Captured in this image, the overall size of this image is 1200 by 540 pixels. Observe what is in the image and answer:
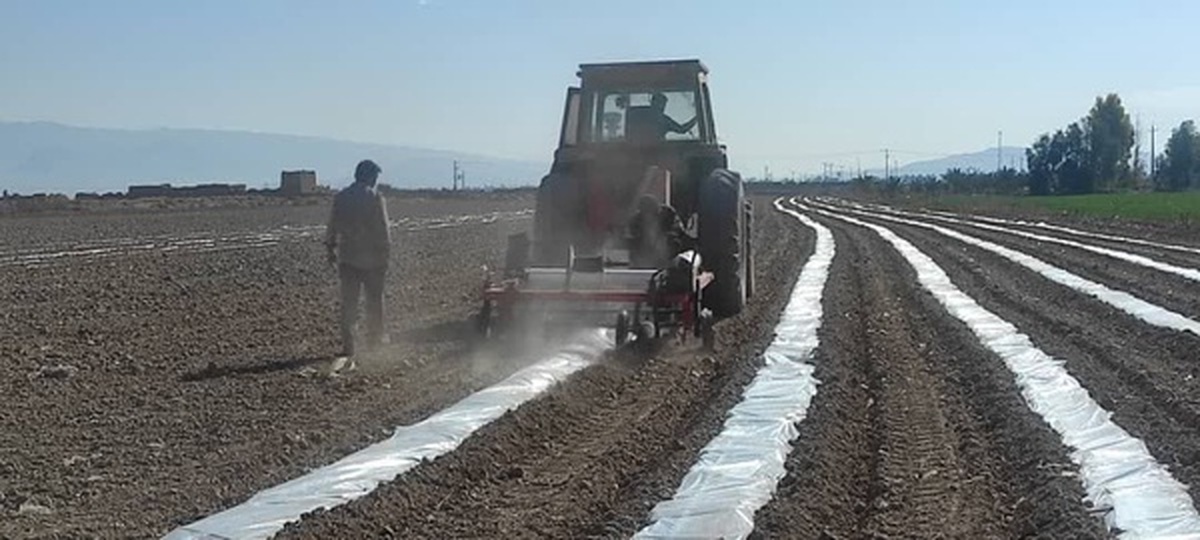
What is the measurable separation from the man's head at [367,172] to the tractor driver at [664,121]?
10.7 ft

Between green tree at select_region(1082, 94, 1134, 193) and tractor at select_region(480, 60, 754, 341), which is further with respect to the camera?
green tree at select_region(1082, 94, 1134, 193)

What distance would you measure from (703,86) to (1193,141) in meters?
98.8

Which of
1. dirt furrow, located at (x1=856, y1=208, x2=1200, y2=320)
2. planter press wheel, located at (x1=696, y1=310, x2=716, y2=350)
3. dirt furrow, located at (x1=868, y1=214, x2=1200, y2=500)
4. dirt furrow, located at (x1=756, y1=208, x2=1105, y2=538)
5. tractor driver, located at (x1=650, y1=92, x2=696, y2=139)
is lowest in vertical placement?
dirt furrow, located at (x1=756, y1=208, x2=1105, y2=538)

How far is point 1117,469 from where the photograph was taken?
23.0ft

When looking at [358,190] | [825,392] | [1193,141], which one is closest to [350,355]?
[358,190]

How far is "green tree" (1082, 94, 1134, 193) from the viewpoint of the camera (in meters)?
102

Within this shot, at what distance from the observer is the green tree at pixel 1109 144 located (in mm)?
101750

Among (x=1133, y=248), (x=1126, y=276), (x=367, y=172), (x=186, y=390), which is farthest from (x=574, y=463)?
(x=1133, y=248)

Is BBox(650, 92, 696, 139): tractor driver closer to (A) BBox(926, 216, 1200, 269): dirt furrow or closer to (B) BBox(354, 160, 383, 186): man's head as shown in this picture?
(B) BBox(354, 160, 383, 186): man's head

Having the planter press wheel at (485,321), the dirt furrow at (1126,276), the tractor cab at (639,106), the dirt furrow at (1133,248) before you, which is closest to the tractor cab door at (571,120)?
the tractor cab at (639,106)

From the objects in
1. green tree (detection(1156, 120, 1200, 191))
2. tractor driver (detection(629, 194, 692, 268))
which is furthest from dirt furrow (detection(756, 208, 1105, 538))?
green tree (detection(1156, 120, 1200, 191))

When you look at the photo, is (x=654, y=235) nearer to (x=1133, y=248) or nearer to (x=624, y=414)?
(x=624, y=414)

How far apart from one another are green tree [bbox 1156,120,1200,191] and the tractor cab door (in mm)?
96519

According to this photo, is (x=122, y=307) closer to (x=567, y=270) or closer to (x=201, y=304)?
(x=201, y=304)
